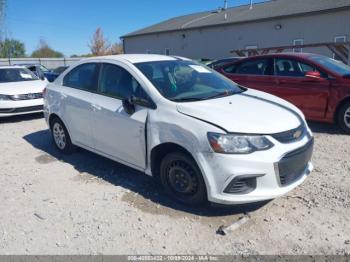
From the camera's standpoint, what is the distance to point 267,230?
10.6 feet

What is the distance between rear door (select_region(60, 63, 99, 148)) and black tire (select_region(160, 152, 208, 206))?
1517mm

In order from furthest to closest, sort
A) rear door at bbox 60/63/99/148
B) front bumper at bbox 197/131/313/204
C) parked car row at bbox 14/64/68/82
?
parked car row at bbox 14/64/68/82
rear door at bbox 60/63/99/148
front bumper at bbox 197/131/313/204

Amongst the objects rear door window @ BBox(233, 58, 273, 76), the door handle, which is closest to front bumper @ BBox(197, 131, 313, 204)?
the door handle

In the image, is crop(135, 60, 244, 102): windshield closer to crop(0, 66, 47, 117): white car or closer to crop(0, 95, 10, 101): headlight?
crop(0, 66, 47, 117): white car

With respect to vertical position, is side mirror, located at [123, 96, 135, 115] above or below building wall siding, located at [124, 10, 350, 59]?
below

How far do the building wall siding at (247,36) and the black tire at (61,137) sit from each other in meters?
14.5

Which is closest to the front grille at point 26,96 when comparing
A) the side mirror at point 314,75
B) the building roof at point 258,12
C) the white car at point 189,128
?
the white car at point 189,128

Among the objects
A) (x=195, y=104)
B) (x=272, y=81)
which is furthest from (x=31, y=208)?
(x=272, y=81)

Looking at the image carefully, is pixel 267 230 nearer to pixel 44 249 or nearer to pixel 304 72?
pixel 44 249

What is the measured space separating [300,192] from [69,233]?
264 centimetres

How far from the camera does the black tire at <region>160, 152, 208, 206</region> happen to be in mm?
3441

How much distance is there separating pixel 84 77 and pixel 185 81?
1665 mm

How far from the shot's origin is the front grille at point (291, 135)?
3303 mm

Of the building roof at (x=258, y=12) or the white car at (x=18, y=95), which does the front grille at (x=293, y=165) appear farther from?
the building roof at (x=258, y=12)
